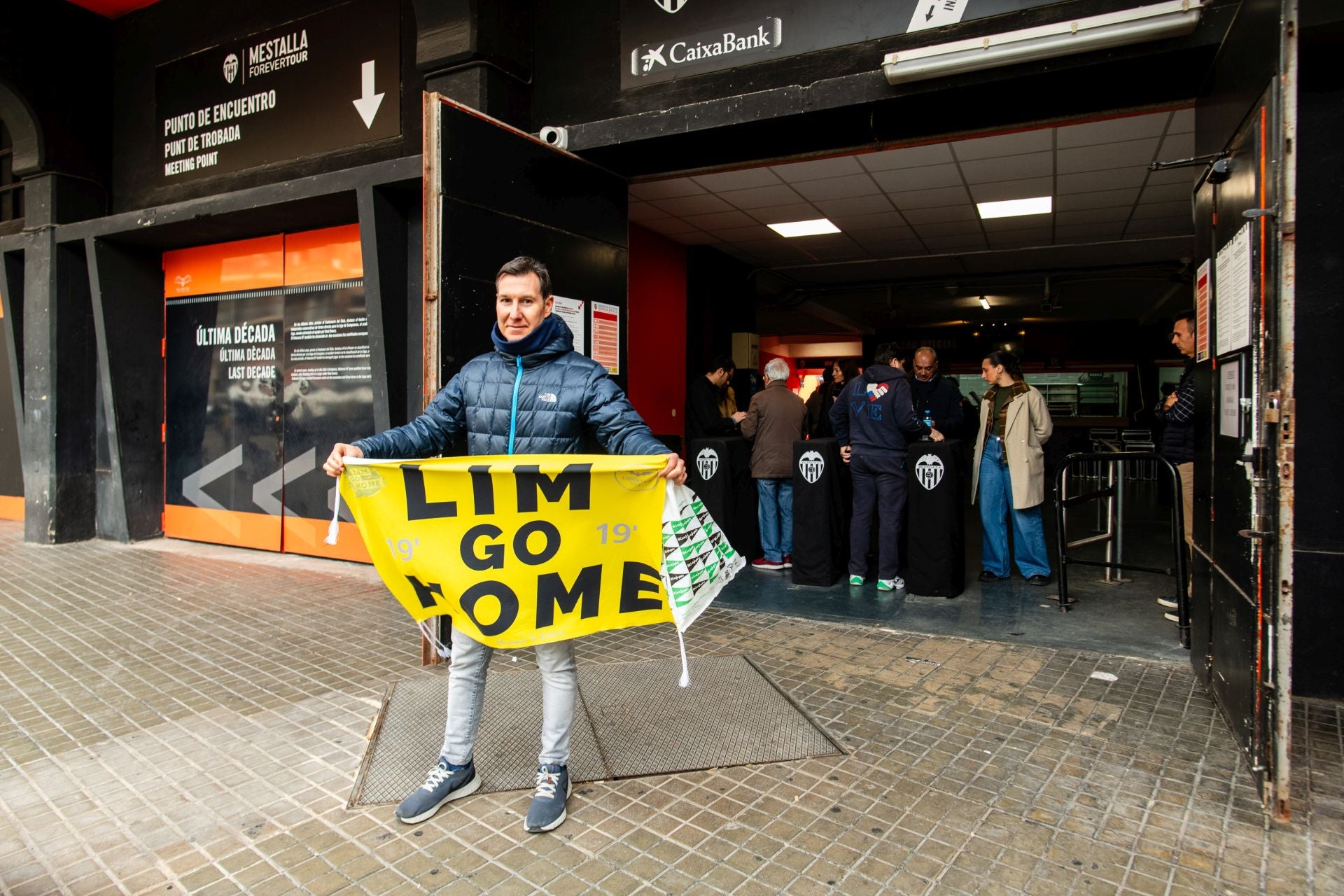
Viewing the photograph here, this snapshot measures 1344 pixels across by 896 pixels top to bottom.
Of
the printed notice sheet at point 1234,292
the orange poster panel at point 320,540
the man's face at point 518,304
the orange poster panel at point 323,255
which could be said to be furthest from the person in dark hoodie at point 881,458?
the orange poster panel at point 323,255

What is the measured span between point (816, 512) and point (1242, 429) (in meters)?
3.30

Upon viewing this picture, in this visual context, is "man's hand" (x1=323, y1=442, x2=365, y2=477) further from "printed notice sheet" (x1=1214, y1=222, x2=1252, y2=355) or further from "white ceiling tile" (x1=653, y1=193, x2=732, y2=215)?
"white ceiling tile" (x1=653, y1=193, x2=732, y2=215)

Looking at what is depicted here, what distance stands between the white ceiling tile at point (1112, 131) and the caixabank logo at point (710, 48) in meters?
2.65

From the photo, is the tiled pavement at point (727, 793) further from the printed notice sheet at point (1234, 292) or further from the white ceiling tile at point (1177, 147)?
the white ceiling tile at point (1177, 147)

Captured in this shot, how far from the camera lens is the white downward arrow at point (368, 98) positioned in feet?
20.5

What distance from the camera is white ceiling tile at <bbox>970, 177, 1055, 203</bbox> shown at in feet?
25.2

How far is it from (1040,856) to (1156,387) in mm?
18000

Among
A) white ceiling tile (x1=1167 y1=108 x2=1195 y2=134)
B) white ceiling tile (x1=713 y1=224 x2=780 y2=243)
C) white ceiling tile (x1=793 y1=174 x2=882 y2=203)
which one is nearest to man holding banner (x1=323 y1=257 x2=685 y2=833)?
white ceiling tile (x1=1167 y1=108 x2=1195 y2=134)

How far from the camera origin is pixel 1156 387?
17547mm

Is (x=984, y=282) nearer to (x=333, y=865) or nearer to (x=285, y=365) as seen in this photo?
(x=285, y=365)

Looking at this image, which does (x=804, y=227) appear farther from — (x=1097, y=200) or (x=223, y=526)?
(x=223, y=526)

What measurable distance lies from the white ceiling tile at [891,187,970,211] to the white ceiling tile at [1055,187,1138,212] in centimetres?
99

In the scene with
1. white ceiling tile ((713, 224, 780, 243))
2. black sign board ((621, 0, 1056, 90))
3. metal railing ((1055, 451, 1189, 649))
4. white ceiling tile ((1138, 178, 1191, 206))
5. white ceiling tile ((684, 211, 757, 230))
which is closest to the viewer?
black sign board ((621, 0, 1056, 90))

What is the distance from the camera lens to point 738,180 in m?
7.57
